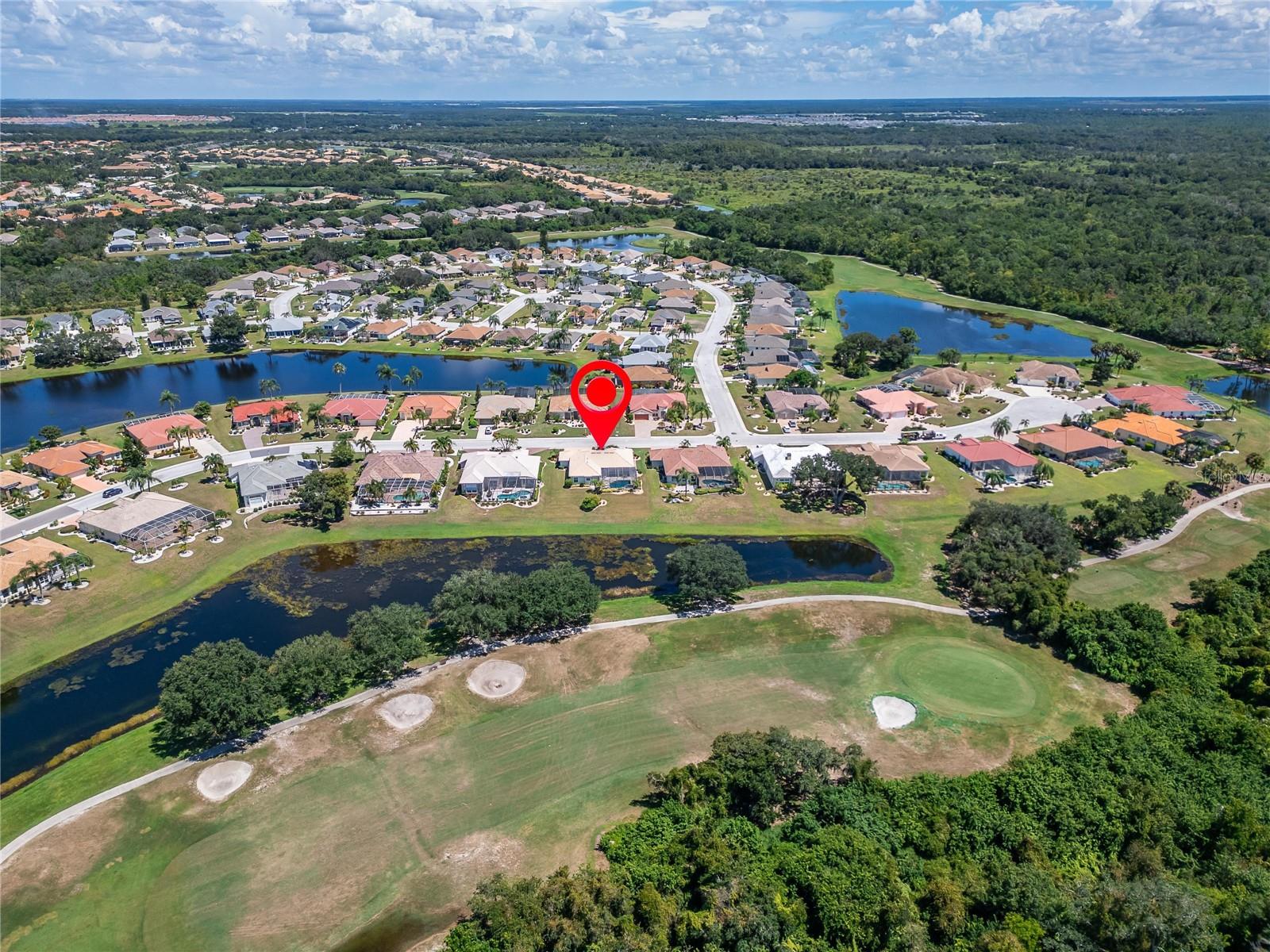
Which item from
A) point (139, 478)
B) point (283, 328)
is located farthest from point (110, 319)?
point (139, 478)

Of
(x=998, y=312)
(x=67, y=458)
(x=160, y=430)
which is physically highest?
(x=998, y=312)

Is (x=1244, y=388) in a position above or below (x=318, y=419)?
below

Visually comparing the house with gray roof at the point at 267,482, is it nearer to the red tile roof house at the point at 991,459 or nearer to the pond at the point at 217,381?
the pond at the point at 217,381

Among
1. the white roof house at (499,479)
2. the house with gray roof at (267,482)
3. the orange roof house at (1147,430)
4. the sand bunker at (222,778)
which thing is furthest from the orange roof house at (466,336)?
the orange roof house at (1147,430)

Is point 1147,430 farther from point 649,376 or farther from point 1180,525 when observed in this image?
point 649,376

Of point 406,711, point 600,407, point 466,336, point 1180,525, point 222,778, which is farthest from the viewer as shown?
point 466,336

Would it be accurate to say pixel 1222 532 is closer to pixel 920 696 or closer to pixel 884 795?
pixel 920 696

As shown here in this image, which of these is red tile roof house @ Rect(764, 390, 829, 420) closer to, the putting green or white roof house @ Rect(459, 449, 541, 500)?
white roof house @ Rect(459, 449, 541, 500)
